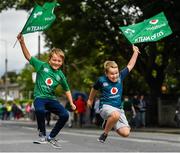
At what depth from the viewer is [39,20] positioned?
438 inches

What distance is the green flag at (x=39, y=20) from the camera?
35.8 feet

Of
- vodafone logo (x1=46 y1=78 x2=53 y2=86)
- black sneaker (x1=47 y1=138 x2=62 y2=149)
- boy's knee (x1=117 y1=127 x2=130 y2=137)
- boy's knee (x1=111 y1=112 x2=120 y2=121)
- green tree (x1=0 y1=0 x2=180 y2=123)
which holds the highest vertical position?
green tree (x1=0 y1=0 x2=180 y2=123)

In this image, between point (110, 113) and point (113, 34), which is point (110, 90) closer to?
point (110, 113)

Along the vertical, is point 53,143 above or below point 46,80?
below

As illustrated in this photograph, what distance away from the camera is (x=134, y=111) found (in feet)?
105

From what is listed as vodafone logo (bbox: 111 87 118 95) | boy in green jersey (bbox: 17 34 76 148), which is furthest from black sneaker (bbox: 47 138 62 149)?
vodafone logo (bbox: 111 87 118 95)

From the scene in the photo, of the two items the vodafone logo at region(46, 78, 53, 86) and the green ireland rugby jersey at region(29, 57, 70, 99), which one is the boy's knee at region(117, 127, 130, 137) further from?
the vodafone logo at region(46, 78, 53, 86)

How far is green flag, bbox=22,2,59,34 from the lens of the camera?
1091 cm

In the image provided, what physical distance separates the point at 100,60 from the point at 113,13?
1043 cm

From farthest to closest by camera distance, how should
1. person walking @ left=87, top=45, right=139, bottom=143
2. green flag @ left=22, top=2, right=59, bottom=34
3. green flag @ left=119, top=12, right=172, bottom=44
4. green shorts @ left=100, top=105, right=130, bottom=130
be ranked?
green flag @ left=119, top=12, right=172, bottom=44, green flag @ left=22, top=2, right=59, bottom=34, green shorts @ left=100, top=105, right=130, bottom=130, person walking @ left=87, top=45, right=139, bottom=143

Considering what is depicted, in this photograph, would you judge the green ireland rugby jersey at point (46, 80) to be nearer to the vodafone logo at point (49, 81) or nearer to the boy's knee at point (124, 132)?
the vodafone logo at point (49, 81)

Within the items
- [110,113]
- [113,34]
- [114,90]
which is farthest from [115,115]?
[113,34]

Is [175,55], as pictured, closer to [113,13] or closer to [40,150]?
[113,13]

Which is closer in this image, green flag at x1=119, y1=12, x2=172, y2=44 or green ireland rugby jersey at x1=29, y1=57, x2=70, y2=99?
green ireland rugby jersey at x1=29, y1=57, x2=70, y2=99
